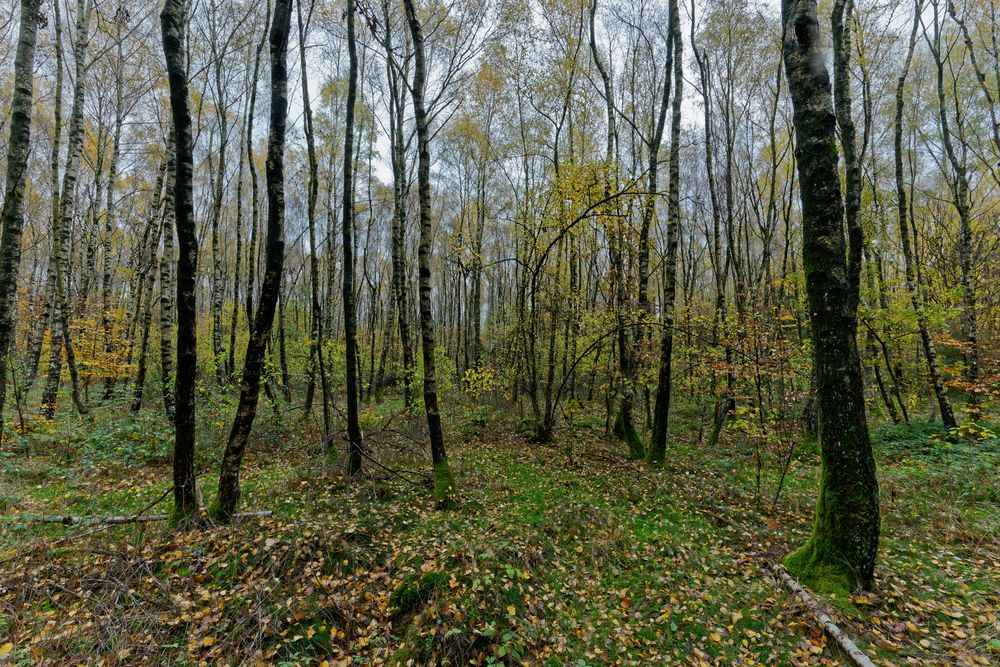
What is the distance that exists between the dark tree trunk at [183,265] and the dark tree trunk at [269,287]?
0.42 metres

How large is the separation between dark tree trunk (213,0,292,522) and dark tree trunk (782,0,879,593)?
6144 mm

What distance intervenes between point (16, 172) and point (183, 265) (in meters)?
3.39

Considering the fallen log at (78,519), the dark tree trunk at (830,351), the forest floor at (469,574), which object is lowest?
the forest floor at (469,574)

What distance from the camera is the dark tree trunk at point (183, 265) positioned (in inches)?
183

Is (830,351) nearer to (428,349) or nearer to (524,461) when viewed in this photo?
(428,349)

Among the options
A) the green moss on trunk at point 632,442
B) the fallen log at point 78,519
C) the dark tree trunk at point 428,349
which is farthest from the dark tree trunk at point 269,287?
the green moss on trunk at point 632,442

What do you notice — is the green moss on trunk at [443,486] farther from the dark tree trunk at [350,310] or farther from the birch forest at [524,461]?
the dark tree trunk at [350,310]

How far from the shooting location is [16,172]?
17.8 feet

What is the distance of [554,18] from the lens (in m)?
12.6

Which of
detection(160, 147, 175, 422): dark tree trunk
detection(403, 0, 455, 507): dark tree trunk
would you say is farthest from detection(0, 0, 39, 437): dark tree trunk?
detection(403, 0, 455, 507): dark tree trunk

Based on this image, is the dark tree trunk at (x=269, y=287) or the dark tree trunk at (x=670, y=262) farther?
the dark tree trunk at (x=670, y=262)

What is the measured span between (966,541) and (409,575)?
7219 mm

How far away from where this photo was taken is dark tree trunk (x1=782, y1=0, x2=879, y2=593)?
3.72 m

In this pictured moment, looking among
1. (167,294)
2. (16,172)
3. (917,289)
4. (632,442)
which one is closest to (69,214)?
(167,294)
